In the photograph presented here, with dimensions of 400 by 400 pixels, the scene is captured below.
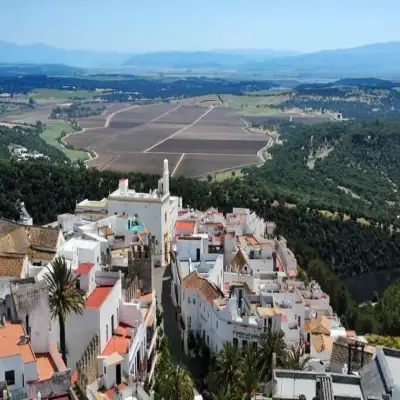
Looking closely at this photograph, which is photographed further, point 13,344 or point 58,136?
point 58,136

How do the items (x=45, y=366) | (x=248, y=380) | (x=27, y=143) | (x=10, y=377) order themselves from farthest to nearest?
(x=27, y=143)
(x=248, y=380)
(x=45, y=366)
(x=10, y=377)

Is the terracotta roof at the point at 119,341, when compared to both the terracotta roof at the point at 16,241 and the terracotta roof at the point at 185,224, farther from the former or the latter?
the terracotta roof at the point at 185,224

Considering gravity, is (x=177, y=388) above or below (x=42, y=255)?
below

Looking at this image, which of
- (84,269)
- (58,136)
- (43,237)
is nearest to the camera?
(84,269)

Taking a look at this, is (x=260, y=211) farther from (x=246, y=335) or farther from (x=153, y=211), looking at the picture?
(x=246, y=335)

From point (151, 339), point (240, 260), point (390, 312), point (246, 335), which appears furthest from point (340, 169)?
point (246, 335)

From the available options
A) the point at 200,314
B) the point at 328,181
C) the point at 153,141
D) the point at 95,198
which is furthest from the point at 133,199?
the point at 153,141

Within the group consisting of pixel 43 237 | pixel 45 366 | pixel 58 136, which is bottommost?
pixel 58 136

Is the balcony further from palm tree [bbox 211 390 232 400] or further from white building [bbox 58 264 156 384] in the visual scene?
palm tree [bbox 211 390 232 400]

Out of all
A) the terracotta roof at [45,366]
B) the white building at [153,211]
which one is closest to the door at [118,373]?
the terracotta roof at [45,366]
